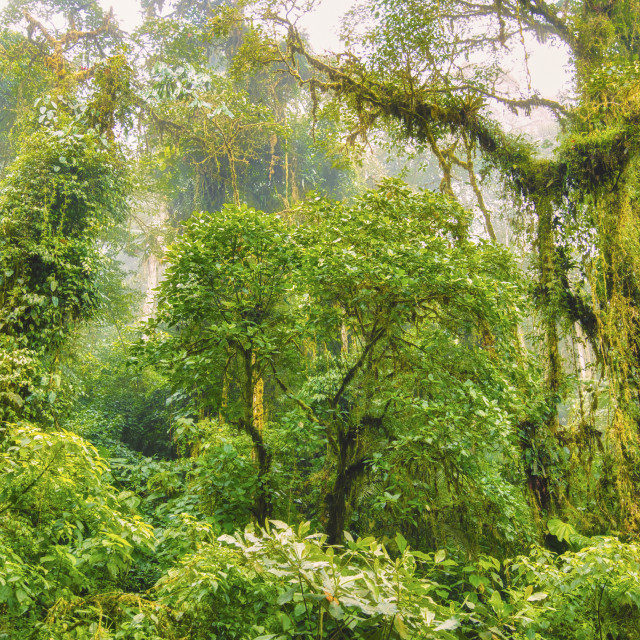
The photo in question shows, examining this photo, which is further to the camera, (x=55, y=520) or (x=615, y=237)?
(x=615, y=237)

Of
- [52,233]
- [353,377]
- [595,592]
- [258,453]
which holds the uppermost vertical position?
[52,233]

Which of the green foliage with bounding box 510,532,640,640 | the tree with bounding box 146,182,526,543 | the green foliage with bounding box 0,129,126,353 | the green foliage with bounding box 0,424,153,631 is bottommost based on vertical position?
the green foliage with bounding box 510,532,640,640

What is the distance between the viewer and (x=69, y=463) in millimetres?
2221

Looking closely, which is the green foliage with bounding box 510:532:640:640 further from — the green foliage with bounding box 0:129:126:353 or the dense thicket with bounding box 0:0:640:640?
the green foliage with bounding box 0:129:126:353

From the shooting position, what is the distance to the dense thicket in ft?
6.12

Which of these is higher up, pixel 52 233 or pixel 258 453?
pixel 52 233

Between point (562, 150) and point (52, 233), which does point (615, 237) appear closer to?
point (562, 150)

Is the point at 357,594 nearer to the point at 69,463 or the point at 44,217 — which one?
the point at 69,463

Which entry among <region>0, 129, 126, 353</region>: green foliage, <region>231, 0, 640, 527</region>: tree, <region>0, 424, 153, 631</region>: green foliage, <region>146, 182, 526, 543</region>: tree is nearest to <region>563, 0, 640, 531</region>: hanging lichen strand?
<region>231, 0, 640, 527</region>: tree

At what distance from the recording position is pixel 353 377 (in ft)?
13.6

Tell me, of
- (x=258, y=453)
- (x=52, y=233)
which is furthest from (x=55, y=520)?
(x=52, y=233)

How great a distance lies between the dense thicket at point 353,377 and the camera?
1.86 metres

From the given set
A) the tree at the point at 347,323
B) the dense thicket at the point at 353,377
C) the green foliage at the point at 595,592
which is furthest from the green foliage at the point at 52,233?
the green foliage at the point at 595,592

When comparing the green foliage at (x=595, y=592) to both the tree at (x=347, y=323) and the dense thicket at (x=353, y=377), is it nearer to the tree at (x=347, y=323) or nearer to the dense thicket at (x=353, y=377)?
the dense thicket at (x=353, y=377)
